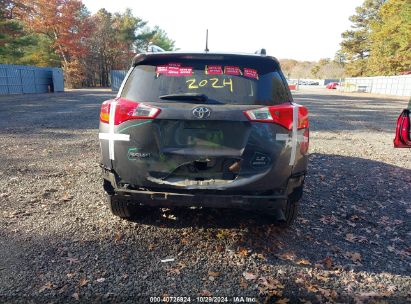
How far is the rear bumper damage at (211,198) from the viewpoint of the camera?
9.79 ft

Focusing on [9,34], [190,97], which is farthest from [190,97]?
[9,34]

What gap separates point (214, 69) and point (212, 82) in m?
0.15

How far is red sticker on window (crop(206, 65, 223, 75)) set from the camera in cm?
318

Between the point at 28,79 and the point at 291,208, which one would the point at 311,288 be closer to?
the point at 291,208

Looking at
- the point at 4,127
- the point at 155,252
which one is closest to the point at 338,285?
the point at 155,252

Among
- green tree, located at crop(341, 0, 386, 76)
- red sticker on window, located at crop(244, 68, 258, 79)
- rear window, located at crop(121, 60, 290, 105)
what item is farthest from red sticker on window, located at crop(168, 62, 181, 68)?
green tree, located at crop(341, 0, 386, 76)

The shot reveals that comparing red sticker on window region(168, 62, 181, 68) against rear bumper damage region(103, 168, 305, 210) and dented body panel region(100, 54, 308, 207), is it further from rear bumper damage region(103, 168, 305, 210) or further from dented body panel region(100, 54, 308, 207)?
rear bumper damage region(103, 168, 305, 210)

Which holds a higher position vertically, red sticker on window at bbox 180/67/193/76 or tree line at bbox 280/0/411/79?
tree line at bbox 280/0/411/79

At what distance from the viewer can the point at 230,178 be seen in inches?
117

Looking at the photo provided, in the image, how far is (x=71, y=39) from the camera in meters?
45.5

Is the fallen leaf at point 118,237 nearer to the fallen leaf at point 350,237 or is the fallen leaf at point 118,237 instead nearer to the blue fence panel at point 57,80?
the fallen leaf at point 350,237

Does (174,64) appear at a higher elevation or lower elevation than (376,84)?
higher

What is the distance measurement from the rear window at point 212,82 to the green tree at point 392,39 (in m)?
29.6

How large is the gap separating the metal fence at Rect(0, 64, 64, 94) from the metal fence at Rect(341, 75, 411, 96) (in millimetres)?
39766
